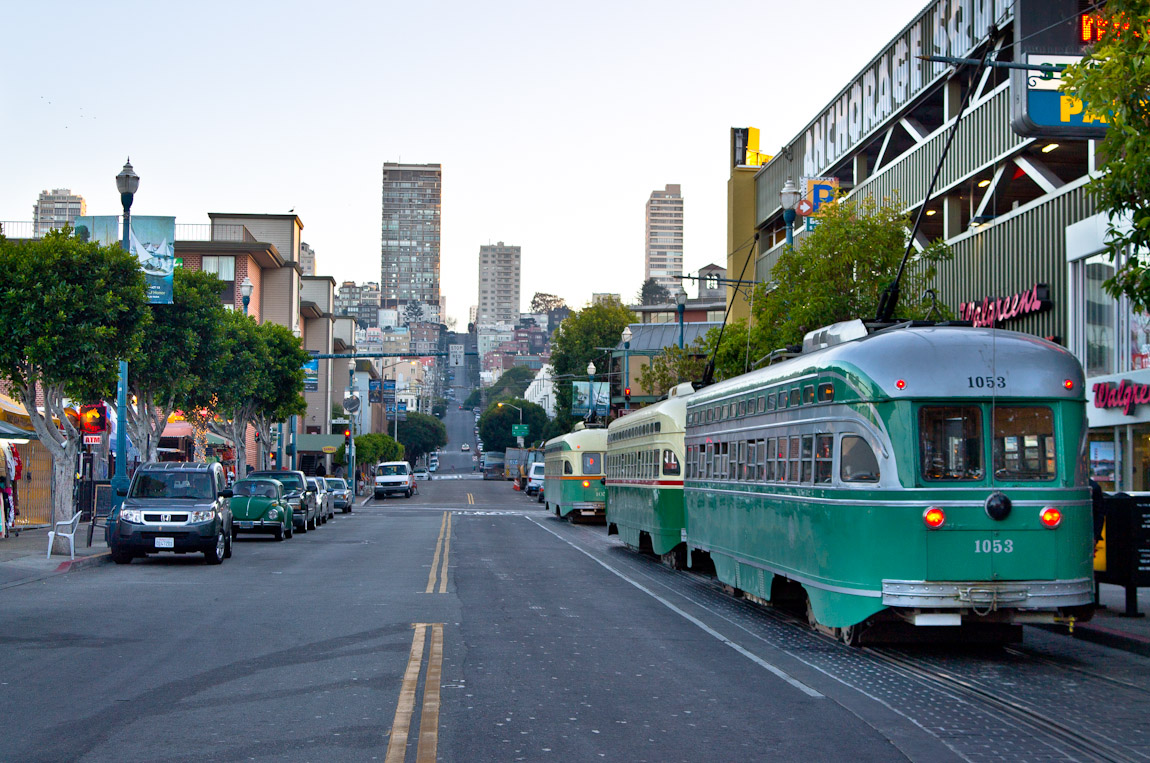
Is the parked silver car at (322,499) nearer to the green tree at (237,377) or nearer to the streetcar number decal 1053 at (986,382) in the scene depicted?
the green tree at (237,377)

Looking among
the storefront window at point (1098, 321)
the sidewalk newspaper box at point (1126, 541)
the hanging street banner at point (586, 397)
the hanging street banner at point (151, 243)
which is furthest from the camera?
the hanging street banner at point (586, 397)

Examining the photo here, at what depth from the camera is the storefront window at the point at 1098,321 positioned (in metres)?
25.6

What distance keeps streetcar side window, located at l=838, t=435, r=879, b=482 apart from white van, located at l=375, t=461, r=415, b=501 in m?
59.8

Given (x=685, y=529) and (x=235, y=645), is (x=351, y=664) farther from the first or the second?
(x=685, y=529)

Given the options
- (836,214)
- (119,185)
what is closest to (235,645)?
(119,185)

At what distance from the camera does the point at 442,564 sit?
74.4 feet

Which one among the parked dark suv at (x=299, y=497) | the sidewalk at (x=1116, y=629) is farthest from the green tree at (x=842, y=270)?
the parked dark suv at (x=299, y=497)

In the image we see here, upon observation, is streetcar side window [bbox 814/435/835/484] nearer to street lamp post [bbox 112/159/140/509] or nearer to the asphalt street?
the asphalt street

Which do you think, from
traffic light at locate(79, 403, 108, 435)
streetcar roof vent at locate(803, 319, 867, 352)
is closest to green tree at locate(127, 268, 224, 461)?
traffic light at locate(79, 403, 108, 435)

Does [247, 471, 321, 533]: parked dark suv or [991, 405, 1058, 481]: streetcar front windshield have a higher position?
[991, 405, 1058, 481]: streetcar front windshield

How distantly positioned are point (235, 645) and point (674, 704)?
514cm

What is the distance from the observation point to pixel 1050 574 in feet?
37.1

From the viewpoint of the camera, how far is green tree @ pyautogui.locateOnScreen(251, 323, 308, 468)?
153ft

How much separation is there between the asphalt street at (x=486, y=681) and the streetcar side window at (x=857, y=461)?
179 centimetres
